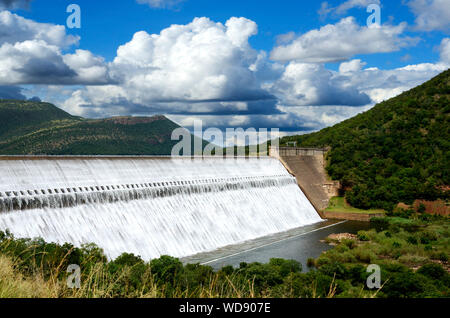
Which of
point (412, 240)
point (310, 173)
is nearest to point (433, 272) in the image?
point (412, 240)

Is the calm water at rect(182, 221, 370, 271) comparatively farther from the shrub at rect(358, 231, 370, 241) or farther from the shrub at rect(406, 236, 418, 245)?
the shrub at rect(406, 236, 418, 245)

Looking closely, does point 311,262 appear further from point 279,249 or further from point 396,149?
point 396,149

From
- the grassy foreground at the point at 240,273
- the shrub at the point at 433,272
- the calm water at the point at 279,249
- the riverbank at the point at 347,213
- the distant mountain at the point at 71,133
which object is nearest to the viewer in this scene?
the grassy foreground at the point at 240,273

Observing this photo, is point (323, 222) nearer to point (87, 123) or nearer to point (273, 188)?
point (273, 188)

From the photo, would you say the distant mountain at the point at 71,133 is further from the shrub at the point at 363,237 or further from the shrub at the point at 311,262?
the shrub at the point at 311,262

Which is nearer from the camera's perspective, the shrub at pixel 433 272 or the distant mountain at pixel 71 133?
the shrub at pixel 433 272

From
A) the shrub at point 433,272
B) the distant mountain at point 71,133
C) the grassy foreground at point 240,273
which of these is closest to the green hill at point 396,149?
the grassy foreground at point 240,273
